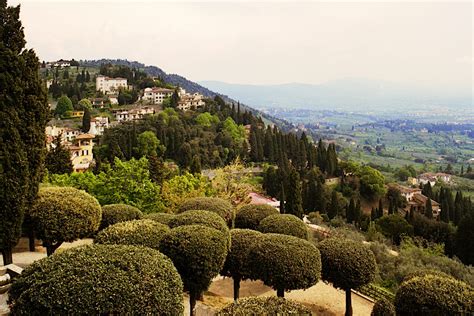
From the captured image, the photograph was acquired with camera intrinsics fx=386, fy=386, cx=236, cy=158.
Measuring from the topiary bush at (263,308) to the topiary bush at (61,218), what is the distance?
6585 mm

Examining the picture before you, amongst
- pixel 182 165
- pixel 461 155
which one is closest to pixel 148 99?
pixel 182 165

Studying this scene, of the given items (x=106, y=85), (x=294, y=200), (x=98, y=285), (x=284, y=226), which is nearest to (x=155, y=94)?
(x=106, y=85)

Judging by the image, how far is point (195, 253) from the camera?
8.42 m

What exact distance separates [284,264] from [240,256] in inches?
54.8

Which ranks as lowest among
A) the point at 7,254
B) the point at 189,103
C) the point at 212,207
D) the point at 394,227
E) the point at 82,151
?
the point at 394,227

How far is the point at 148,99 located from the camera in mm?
83000

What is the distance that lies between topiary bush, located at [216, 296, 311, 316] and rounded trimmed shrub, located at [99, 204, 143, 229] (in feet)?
25.1

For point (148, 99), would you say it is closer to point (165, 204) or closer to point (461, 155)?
point (165, 204)

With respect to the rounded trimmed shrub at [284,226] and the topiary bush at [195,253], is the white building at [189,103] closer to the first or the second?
the rounded trimmed shrub at [284,226]

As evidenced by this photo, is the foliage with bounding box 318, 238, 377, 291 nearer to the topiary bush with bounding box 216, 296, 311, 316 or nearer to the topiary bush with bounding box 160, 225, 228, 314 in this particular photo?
the topiary bush with bounding box 160, 225, 228, 314

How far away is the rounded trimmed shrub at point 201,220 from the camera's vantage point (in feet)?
33.3

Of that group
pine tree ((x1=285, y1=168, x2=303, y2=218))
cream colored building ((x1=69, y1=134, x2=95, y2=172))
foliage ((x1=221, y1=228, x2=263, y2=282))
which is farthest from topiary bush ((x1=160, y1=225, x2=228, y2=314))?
cream colored building ((x1=69, y1=134, x2=95, y2=172))

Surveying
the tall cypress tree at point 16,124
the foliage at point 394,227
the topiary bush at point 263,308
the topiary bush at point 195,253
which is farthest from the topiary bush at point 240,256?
the foliage at point 394,227

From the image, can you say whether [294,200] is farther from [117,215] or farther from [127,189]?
[117,215]
